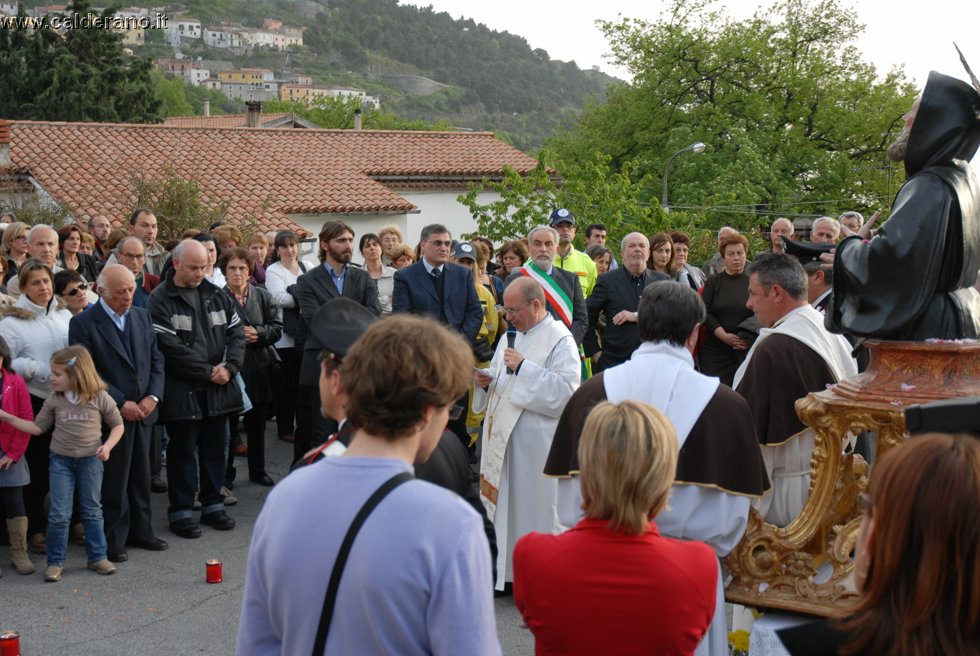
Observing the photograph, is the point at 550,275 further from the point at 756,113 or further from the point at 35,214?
the point at 756,113

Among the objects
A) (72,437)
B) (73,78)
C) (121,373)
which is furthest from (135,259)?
(73,78)

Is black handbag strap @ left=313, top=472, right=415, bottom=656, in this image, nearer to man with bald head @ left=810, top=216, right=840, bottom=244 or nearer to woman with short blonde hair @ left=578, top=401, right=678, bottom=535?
woman with short blonde hair @ left=578, top=401, right=678, bottom=535

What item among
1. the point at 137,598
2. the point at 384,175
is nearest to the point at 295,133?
the point at 384,175

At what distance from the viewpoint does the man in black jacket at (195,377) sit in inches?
299

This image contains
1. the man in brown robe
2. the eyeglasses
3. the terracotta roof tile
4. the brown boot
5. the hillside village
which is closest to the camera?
the man in brown robe

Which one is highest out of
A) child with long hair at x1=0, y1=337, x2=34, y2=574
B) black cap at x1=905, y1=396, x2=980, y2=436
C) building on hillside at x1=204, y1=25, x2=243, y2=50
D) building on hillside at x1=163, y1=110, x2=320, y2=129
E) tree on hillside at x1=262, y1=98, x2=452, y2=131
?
building on hillside at x1=204, y1=25, x2=243, y2=50

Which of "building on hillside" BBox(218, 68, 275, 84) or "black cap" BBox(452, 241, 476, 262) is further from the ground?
"building on hillside" BBox(218, 68, 275, 84)

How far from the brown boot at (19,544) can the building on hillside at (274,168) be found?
15.9 m

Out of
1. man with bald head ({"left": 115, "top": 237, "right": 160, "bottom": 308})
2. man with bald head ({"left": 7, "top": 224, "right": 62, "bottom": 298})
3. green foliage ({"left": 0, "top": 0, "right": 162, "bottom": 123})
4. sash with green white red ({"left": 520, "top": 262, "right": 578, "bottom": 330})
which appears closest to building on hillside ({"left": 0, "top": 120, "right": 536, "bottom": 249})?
man with bald head ({"left": 115, "top": 237, "right": 160, "bottom": 308})

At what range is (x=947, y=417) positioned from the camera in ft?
8.73

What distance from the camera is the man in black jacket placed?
7.59 metres

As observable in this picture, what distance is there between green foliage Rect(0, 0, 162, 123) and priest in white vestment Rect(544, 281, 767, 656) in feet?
143

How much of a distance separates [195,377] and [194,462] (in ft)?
2.13

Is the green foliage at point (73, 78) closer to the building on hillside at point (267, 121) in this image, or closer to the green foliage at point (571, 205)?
the building on hillside at point (267, 121)
